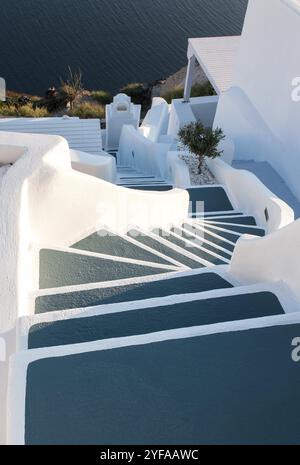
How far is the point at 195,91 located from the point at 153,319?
18183 millimetres

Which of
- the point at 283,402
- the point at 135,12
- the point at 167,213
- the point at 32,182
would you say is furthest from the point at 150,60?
the point at 283,402

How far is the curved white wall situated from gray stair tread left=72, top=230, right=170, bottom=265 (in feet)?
17.9

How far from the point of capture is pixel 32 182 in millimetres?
4785

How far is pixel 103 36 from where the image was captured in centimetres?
2691

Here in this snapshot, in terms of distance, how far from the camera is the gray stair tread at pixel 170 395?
115 inches

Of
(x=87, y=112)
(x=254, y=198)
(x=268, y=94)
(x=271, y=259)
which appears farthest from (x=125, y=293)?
(x=87, y=112)

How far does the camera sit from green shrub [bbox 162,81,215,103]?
2039 centimetres

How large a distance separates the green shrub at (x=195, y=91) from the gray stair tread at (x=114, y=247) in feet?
51.7

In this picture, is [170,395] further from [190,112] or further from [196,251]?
[190,112]
